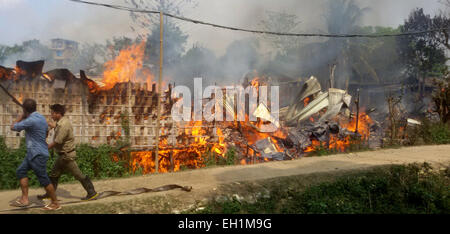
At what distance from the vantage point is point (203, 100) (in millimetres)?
12742

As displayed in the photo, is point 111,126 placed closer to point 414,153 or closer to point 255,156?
point 255,156

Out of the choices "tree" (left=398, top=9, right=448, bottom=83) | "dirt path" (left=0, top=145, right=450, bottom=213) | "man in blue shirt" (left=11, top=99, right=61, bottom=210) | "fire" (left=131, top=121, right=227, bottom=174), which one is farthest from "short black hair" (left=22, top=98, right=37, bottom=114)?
"tree" (left=398, top=9, right=448, bottom=83)

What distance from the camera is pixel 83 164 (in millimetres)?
7582

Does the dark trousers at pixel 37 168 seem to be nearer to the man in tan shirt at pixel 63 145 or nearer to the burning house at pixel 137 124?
the man in tan shirt at pixel 63 145

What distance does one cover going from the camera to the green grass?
242 inches

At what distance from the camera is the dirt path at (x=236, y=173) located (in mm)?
6055

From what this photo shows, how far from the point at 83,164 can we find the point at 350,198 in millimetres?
6249

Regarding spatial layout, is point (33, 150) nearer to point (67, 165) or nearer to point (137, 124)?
point (67, 165)

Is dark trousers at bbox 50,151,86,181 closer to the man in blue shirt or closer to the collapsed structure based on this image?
the man in blue shirt

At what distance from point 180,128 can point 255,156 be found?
10.0 ft

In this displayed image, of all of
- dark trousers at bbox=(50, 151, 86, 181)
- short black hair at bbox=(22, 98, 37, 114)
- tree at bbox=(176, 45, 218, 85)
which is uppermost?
tree at bbox=(176, 45, 218, 85)

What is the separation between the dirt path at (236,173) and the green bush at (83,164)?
43 cm

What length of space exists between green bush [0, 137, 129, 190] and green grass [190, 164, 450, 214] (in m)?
3.27
